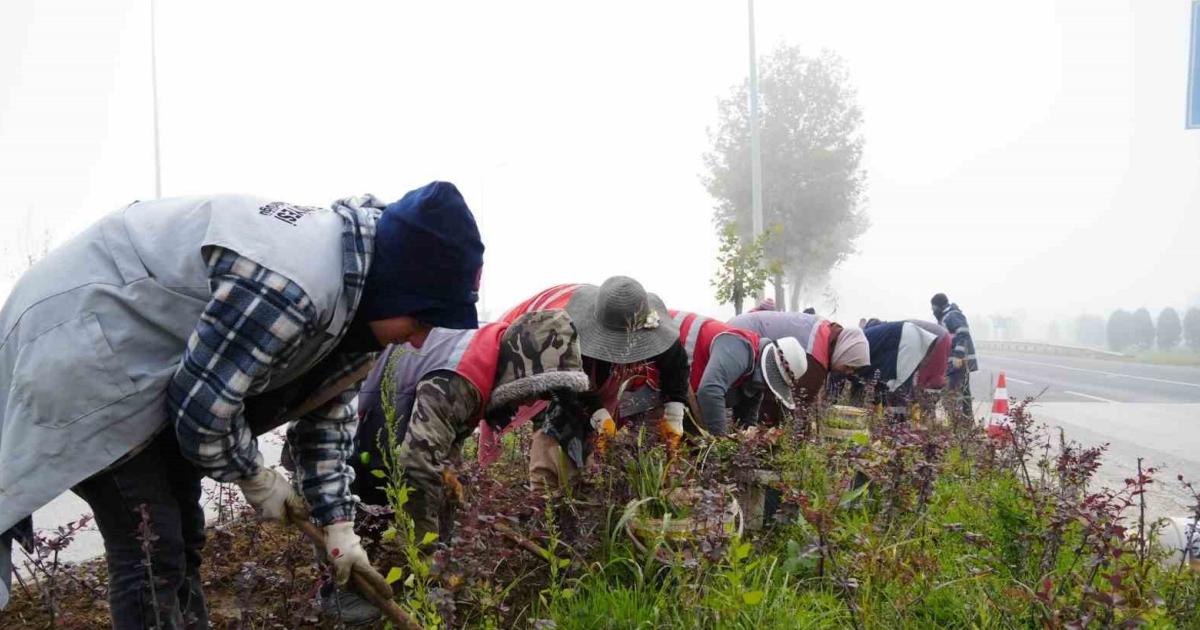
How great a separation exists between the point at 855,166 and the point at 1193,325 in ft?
41.3

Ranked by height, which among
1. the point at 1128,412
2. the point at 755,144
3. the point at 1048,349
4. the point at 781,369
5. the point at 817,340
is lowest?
the point at 1048,349

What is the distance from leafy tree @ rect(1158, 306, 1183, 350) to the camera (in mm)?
26625

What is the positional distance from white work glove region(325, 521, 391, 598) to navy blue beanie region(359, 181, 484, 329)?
2.20ft

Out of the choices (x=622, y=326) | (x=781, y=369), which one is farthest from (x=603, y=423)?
(x=781, y=369)

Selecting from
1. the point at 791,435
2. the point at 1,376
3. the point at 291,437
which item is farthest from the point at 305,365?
the point at 791,435

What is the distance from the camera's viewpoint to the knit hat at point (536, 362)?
9.00 feet

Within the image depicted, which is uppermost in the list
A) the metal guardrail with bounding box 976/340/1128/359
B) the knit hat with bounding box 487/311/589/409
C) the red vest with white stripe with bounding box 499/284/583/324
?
the red vest with white stripe with bounding box 499/284/583/324

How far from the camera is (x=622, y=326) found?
3.81 meters

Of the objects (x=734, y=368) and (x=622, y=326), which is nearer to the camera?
(x=622, y=326)

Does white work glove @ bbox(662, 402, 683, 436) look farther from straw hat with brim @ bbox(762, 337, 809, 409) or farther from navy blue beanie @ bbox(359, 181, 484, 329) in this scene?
navy blue beanie @ bbox(359, 181, 484, 329)

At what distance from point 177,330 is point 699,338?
3327mm

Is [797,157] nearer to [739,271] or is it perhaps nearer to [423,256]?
[739,271]

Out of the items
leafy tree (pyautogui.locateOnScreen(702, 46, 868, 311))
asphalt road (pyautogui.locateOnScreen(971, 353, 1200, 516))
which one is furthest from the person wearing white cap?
leafy tree (pyautogui.locateOnScreen(702, 46, 868, 311))

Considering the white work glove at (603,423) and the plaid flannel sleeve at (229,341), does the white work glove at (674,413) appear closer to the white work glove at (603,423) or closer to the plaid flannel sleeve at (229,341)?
the white work glove at (603,423)
